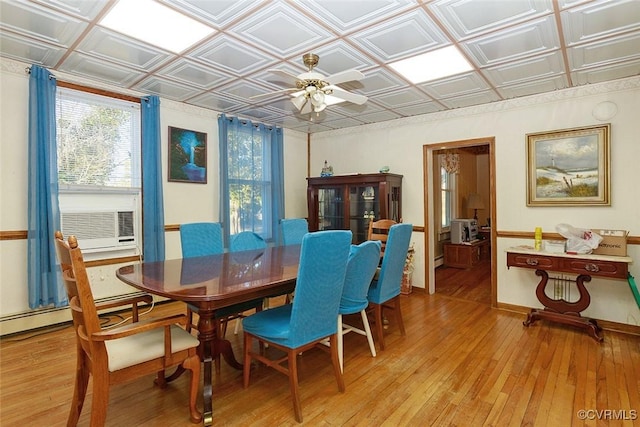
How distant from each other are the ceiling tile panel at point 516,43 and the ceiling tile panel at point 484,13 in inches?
4.7

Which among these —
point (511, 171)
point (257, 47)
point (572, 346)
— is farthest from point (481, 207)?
point (257, 47)

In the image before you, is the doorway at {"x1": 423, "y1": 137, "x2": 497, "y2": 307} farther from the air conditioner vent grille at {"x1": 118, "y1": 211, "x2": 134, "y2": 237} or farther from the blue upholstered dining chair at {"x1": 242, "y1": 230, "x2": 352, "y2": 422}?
the air conditioner vent grille at {"x1": 118, "y1": 211, "x2": 134, "y2": 237}

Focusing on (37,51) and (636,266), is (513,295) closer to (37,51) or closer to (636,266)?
(636,266)

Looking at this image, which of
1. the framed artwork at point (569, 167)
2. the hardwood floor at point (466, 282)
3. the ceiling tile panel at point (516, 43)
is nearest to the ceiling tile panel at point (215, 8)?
the ceiling tile panel at point (516, 43)

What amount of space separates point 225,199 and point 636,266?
4.48 meters

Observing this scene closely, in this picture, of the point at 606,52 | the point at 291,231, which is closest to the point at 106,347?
the point at 291,231

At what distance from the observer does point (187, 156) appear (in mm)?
4086

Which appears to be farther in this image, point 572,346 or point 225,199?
point 225,199

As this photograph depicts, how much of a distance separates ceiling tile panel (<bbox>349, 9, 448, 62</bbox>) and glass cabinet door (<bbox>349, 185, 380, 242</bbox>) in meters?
2.10

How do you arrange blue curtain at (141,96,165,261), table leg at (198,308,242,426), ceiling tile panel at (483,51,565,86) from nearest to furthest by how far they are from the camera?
table leg at (198,308,242,426), ceiling tile panel at (483,51,565,86), blue curtain at (141,96,165,261)

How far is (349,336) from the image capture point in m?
3.10

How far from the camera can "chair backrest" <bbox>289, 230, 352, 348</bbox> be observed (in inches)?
71.1

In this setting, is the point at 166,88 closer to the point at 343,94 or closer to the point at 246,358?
the point at 343,94

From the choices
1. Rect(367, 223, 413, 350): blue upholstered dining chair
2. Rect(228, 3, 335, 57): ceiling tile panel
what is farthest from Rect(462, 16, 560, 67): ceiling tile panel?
Rect(367, 223, 413, 350): blue upholstered dining chair
